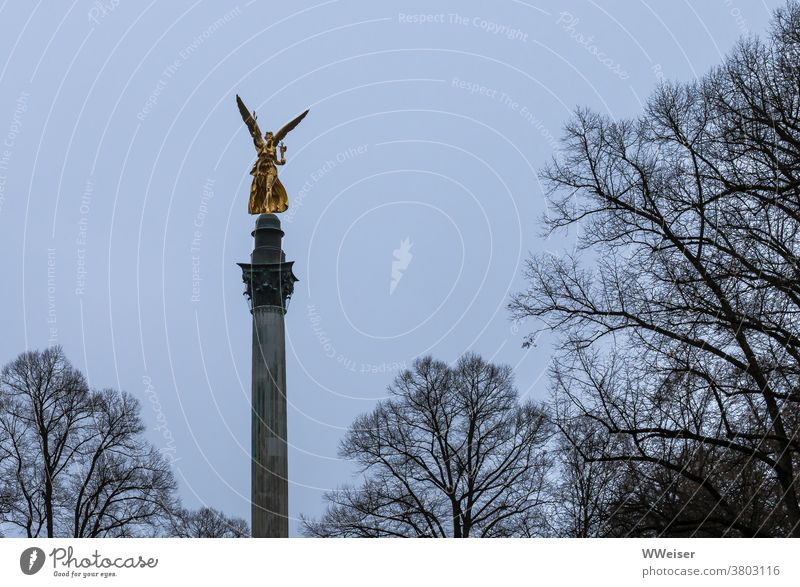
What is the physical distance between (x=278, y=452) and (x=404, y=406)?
12627 mm

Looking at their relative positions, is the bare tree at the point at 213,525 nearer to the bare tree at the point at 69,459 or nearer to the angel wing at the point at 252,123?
the bare tree at the point at 69,459

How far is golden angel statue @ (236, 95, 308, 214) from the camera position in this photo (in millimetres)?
28516

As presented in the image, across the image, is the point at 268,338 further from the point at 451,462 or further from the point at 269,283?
the point at 451,462

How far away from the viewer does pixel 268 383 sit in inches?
1005

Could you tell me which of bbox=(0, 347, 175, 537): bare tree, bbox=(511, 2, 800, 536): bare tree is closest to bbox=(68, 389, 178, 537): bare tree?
bbox=(0, 347, 175, 537): bare tree

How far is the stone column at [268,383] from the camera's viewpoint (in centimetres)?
2469
